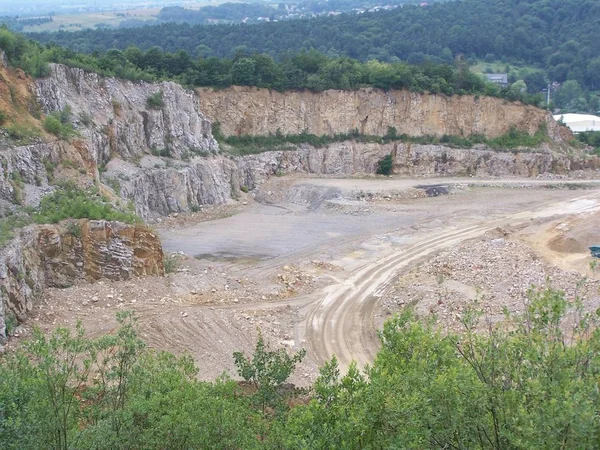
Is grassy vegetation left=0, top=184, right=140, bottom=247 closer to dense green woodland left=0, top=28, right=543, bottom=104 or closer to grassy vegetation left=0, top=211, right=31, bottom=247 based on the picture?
grassy vegetation left=0, top=211, right=31, bottom=247

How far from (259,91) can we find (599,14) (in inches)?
2851

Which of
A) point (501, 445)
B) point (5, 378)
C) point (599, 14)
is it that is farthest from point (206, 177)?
point (599, 14)

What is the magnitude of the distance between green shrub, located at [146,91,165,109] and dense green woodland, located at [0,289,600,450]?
33314mm

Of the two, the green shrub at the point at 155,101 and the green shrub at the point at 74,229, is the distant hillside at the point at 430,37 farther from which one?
the green shrub at the point at 74,229

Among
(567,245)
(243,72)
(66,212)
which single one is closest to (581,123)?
(243,72)

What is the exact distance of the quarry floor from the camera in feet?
85.7

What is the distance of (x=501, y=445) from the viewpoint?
1033 centimetres

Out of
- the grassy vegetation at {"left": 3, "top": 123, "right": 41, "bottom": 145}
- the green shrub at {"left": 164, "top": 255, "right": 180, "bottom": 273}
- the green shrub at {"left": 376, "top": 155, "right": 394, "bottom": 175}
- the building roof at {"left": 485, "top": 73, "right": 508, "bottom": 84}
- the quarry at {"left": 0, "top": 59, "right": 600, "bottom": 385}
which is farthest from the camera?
the building roof at {"left": 485, "top": 73, "right": 508, "bottom": 84}

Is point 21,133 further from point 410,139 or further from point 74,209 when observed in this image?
point 410,139

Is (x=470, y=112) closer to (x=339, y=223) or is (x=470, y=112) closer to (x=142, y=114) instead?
(x=339, y=223)

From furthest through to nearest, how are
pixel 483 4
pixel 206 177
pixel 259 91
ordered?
pixel 483 4 → pixel 259 91 → pixel 206 177

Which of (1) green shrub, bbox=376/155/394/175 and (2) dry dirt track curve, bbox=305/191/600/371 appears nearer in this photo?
(2) dry dirt track curve, bbox=305/191/600/371

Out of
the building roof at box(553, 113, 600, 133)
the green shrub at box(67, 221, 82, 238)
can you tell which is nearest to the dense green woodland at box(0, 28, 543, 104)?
the building roof at box(553, 113, 600, 133)

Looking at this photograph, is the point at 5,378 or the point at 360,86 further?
the point at 360,86
